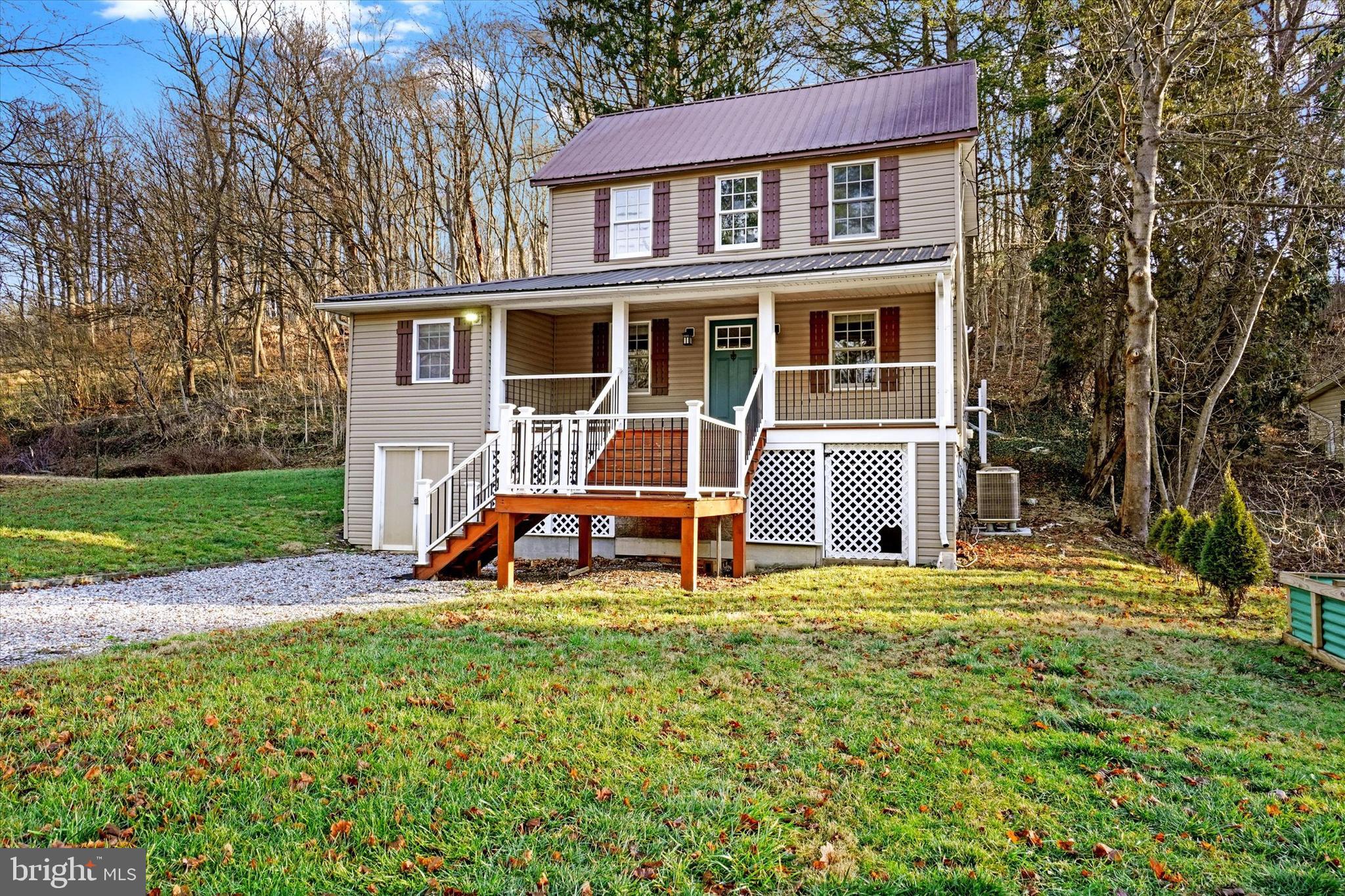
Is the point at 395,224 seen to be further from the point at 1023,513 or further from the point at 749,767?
the point at 749,767

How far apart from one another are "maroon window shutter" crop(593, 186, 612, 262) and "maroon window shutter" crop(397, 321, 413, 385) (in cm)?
357

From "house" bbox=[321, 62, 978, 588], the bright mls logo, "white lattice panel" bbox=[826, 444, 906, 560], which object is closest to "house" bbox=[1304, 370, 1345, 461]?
"house" bbox=[321, 62, 978, 588]

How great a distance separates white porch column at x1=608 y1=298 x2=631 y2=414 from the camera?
12727 mm

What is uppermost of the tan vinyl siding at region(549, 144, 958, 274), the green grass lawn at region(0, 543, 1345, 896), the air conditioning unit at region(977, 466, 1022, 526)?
the tan vinyl siding at region(549, 144, 958, 274)

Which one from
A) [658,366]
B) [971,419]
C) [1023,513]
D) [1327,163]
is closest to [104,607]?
[658,366]

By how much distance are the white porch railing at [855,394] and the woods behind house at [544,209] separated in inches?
165

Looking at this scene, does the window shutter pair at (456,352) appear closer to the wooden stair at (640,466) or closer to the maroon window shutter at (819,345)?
the wooden stair at (640,466)

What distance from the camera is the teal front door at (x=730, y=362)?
46.4ft

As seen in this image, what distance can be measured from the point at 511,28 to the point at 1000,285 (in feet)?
59.0

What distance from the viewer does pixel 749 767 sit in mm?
4031

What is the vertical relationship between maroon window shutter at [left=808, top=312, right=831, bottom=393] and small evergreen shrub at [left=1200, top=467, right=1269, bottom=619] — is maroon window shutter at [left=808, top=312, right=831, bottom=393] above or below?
above

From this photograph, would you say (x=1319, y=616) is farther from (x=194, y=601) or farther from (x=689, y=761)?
(x=194, y=601)

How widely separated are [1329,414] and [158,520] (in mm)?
31215

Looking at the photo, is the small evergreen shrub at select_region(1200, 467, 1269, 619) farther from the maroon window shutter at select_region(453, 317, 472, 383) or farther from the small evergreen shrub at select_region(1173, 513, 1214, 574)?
the maroon window shutter at select_region(453, 317, 472, 383)
